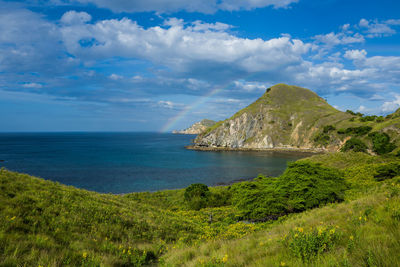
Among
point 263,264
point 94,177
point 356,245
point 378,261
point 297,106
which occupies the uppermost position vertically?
point 297,106

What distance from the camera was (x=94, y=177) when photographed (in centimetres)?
6378

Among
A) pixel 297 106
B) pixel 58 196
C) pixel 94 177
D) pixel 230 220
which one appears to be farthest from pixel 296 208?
pixel 297 106

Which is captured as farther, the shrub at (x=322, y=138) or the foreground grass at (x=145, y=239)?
the shrub at (x=322, y=138)

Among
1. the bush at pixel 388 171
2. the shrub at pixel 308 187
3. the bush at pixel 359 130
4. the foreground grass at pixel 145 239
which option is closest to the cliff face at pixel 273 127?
the bush at pixel 359 130

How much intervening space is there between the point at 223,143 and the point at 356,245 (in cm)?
16437

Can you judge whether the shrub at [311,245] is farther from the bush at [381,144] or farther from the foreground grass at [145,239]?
the bush at [381,144]

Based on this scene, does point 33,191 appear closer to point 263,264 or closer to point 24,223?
point 24,223

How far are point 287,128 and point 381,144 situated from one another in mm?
72421

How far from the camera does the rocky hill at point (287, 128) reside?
132875mm

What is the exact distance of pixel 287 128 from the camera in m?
166

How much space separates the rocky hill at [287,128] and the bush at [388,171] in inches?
4372

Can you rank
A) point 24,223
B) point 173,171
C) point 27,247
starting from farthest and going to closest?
1. point 173,171
2. point 24,223
3. point 27,247

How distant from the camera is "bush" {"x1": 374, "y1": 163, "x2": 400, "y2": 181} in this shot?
84.1 ft

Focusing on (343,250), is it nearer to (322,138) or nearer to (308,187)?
(308,187)
